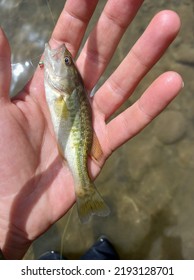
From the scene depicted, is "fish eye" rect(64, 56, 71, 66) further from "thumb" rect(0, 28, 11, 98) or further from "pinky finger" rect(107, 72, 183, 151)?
"pinky finger" rect(107, 72, 183, 151)

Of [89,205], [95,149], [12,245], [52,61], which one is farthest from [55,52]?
[12,245]

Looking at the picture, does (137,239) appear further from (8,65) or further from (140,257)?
(8,65)

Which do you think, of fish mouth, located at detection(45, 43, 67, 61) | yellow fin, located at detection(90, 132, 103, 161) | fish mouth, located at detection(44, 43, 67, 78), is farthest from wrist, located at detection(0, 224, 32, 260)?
fish mouth, located at detection(45, 43, 67, 61)

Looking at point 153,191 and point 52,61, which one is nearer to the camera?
point 52,61

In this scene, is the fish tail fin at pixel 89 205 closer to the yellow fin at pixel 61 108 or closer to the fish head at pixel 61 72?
the yellow fin at pixel 61 108

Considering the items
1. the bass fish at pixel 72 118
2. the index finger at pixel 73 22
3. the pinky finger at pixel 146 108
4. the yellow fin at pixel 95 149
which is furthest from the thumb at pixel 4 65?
the pinky finger at pixel 146 108

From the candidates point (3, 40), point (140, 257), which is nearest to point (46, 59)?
point (3, 40)

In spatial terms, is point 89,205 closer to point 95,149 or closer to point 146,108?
point 95,149
